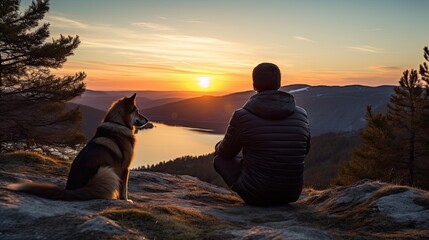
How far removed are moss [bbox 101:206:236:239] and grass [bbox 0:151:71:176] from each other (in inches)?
221

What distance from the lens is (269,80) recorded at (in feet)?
24.4

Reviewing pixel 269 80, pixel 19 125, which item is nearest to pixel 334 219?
pixel 269 80

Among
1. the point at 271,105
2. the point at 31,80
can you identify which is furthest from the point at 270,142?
the point at 31,80

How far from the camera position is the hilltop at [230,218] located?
4.54 meters

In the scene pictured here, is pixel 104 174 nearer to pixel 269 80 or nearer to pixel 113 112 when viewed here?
pixel 113 112

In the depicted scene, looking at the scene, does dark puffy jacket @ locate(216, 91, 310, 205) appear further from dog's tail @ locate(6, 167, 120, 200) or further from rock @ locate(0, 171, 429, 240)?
dog's tail @ locate(6, 167, 120, 200)

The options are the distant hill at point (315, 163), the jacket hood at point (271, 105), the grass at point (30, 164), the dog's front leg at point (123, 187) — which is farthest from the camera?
the distant hill at point (315, 163)

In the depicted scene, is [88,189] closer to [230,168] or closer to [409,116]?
[230,168]

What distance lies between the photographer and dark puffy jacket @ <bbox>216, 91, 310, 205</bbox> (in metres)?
7.20

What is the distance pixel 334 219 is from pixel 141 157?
260ft

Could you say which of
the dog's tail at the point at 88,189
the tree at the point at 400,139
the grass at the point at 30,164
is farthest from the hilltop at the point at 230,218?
the tree at the point at 400,139

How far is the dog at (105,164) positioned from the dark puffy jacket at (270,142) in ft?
7.39

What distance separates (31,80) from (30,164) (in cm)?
1662

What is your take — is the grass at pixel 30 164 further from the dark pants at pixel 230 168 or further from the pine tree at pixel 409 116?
the pine tree at pixel 409 116
